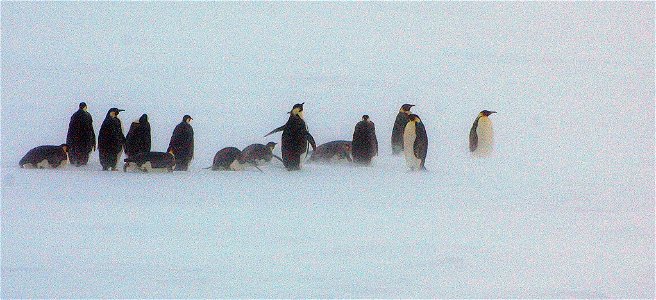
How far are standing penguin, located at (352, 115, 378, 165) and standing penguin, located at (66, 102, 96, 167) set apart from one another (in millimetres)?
2768

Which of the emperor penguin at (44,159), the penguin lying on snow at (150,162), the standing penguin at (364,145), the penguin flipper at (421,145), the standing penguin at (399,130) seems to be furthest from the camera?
the standing penguin at (399,130)

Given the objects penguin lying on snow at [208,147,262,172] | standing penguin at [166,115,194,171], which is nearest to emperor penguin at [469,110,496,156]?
penguin lying on snow at [208,147,262,172]

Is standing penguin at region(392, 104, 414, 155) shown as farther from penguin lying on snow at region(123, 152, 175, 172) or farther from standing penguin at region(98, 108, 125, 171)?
standing penguin at region(98, 108, 125, 171)

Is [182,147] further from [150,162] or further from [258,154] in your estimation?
[258,154]

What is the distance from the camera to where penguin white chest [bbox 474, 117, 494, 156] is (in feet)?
36.2

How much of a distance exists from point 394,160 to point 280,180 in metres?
2.26

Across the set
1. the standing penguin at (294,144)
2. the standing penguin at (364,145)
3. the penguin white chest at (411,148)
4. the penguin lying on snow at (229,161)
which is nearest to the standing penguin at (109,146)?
the penguin lying on snow at (229,161)

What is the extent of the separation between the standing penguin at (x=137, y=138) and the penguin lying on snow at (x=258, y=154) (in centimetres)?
98

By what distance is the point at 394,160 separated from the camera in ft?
33.1

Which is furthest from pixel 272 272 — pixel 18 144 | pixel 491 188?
pixel 18 144

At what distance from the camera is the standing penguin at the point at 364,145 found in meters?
9.64

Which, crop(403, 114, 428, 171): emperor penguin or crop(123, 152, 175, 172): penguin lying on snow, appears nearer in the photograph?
crop(123, 152, 175, 172): penguin lying on snow

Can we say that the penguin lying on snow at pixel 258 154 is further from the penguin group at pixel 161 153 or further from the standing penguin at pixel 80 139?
the standing penguin at pixel 80 139

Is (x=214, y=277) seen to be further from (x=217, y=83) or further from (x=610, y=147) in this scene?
(x=217, y=83)
